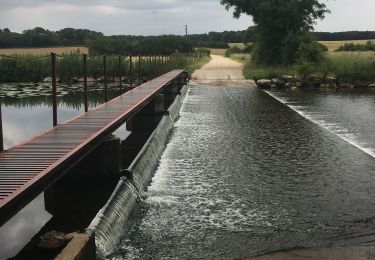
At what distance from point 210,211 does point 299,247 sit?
195 cm

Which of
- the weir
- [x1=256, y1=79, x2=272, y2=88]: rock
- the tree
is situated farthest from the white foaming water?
the tree

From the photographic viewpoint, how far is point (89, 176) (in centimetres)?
1044

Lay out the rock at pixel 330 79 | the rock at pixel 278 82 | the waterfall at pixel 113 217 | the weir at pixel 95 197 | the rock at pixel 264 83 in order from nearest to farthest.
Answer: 1. the weir at pixel 95 197
2. the waterfall at pixel 113 217
3. the rock at pixel 264 83
4. the rock at pixel 330 79
5. the rock at pixel 278 82

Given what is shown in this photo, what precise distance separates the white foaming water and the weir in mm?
5868

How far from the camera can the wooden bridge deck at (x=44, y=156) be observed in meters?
5.69

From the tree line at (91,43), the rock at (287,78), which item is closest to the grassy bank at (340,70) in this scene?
the rock at (287,78)

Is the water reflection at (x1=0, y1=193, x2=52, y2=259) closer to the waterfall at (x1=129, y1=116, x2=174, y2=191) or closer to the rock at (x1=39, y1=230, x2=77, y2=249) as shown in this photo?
the rock at (x1=39, y1=230, x2=77, y2=249)

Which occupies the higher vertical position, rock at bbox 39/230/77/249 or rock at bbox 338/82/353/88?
rock at bbox 338/82/353/88

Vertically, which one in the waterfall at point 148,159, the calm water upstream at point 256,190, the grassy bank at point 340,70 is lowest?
the calm water upstream at point 256,190

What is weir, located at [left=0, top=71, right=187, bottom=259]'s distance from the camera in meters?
6.80

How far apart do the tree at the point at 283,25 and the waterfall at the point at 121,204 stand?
3099cm

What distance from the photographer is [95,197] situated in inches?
378

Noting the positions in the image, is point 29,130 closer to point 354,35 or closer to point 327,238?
point 327,238

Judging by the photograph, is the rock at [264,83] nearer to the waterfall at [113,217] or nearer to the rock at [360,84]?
the rock at [360,84]
